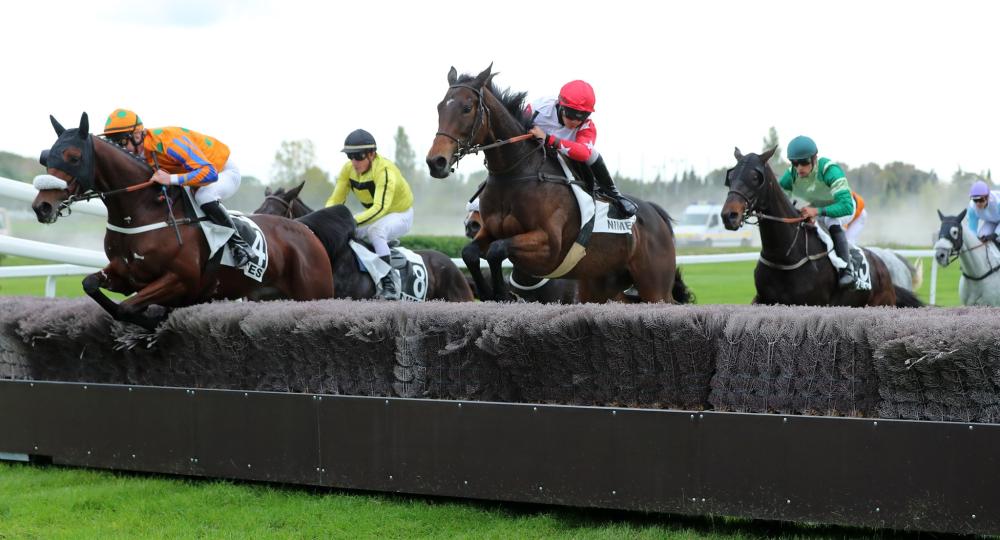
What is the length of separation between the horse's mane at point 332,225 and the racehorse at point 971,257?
20.2 feet

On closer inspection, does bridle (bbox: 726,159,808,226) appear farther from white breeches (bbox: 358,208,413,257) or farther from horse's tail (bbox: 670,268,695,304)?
white breeches (bbox: 358,208,413,257)

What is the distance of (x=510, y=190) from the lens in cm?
672

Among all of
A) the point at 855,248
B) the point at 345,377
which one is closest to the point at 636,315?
the point at 345,377

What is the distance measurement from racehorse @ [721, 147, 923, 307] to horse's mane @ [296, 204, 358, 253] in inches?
113

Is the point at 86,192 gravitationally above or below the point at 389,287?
above

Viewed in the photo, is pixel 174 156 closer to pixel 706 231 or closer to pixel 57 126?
pixel 57 126

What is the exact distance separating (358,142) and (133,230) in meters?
2.34

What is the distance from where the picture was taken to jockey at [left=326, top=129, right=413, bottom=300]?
8.30 meters

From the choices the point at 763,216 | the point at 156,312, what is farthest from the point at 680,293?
the point at 156,312

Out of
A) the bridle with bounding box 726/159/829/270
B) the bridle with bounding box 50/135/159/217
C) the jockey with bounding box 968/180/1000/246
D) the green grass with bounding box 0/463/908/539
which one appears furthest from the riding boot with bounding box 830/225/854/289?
the bridle with bounding box 50/135/159/217

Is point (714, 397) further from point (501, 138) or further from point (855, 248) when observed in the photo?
point (855, 248)

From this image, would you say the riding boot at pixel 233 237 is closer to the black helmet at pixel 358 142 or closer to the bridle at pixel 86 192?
the bridle at pixel 86 192

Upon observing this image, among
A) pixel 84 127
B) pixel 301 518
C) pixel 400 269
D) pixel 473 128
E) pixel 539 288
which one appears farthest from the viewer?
pixel 400 269

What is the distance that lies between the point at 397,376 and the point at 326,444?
1.52ft
